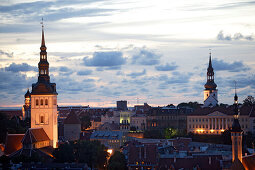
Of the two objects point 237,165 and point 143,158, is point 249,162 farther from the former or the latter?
point 143,158

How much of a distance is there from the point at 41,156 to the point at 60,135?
55662 millimetres

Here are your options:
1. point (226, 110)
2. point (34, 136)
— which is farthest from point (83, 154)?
point (226, 110)

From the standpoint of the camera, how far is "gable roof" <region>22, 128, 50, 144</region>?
124 metres

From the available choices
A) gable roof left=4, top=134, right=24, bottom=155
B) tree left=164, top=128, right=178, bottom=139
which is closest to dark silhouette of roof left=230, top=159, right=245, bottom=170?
gable roof left=4, top=134, right=24, bottom=155

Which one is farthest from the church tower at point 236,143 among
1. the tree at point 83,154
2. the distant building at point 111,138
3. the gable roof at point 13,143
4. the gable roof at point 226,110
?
the gable roof at point 226,110

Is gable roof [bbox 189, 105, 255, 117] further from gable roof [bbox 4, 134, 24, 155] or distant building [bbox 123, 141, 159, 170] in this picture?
gable roof [bbox 4, 134, 24, 155]

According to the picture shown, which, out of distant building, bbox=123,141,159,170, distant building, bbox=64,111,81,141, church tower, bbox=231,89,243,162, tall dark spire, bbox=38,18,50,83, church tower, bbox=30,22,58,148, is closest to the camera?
church tower, bbox=231,89,243,162

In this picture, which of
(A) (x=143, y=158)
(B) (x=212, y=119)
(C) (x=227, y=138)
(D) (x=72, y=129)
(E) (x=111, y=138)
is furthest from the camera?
(B) (x=212, y=119)

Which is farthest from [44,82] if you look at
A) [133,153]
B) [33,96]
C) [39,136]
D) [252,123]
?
[252,123]

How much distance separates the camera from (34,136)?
409 ft

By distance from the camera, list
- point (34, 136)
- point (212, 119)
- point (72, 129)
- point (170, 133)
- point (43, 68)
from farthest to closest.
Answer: point (212, 119) → point (170, 133) → point (72, 129) → point (43, 68) → point (34, 136)

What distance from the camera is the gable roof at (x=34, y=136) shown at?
123688 millimetres

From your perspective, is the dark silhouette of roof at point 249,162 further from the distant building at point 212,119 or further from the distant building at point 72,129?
the distant building at point 212,119

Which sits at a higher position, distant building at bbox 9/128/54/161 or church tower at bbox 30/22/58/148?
church tower at bbox 30/22/58/148
